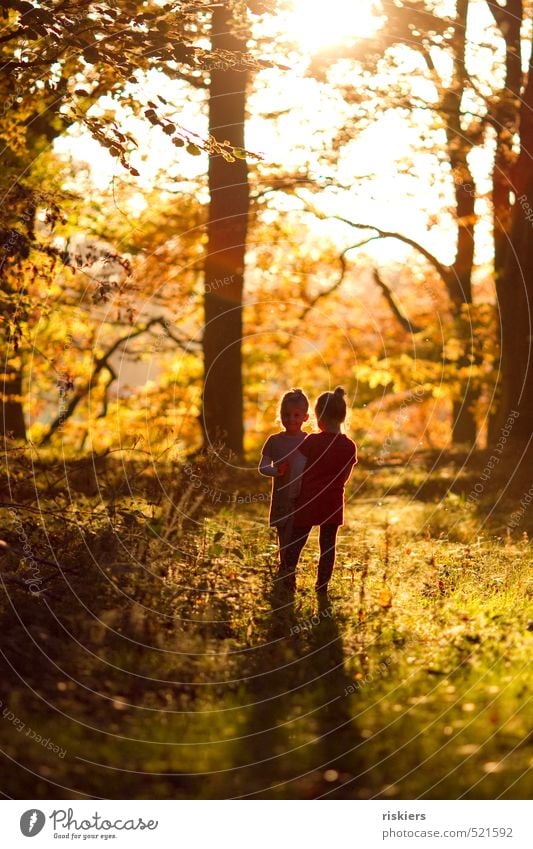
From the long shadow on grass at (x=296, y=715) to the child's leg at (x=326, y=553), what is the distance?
0.75 m

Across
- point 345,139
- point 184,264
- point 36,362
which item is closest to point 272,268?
point 184,264

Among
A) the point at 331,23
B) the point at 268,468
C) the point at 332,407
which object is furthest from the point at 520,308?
the point at 268,468

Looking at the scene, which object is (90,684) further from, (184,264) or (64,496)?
(184,264)

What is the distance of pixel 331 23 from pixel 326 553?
35.6 feet

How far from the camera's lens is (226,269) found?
1714 centimetres

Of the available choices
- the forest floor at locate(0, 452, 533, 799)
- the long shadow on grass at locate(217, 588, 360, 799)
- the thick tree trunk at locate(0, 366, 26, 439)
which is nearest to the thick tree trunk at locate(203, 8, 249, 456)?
the thick tree trunk at locate(0, 366, 26, 439)

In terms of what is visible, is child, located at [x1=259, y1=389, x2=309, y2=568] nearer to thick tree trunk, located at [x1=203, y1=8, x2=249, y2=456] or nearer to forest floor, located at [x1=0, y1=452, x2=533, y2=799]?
forest floor, located at [x1=0, y1=452, x2=533, y2=799]

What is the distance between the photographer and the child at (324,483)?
8656mm

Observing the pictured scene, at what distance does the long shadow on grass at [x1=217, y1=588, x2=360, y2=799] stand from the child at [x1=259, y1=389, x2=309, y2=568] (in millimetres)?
1016

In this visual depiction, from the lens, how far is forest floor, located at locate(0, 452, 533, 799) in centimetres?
541

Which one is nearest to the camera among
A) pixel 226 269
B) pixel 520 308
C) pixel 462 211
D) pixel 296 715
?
pixel 296 715

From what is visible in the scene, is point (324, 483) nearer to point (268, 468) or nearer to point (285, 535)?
point (268, 468)

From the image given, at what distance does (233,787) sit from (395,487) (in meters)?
14.1

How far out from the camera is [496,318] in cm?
2212
